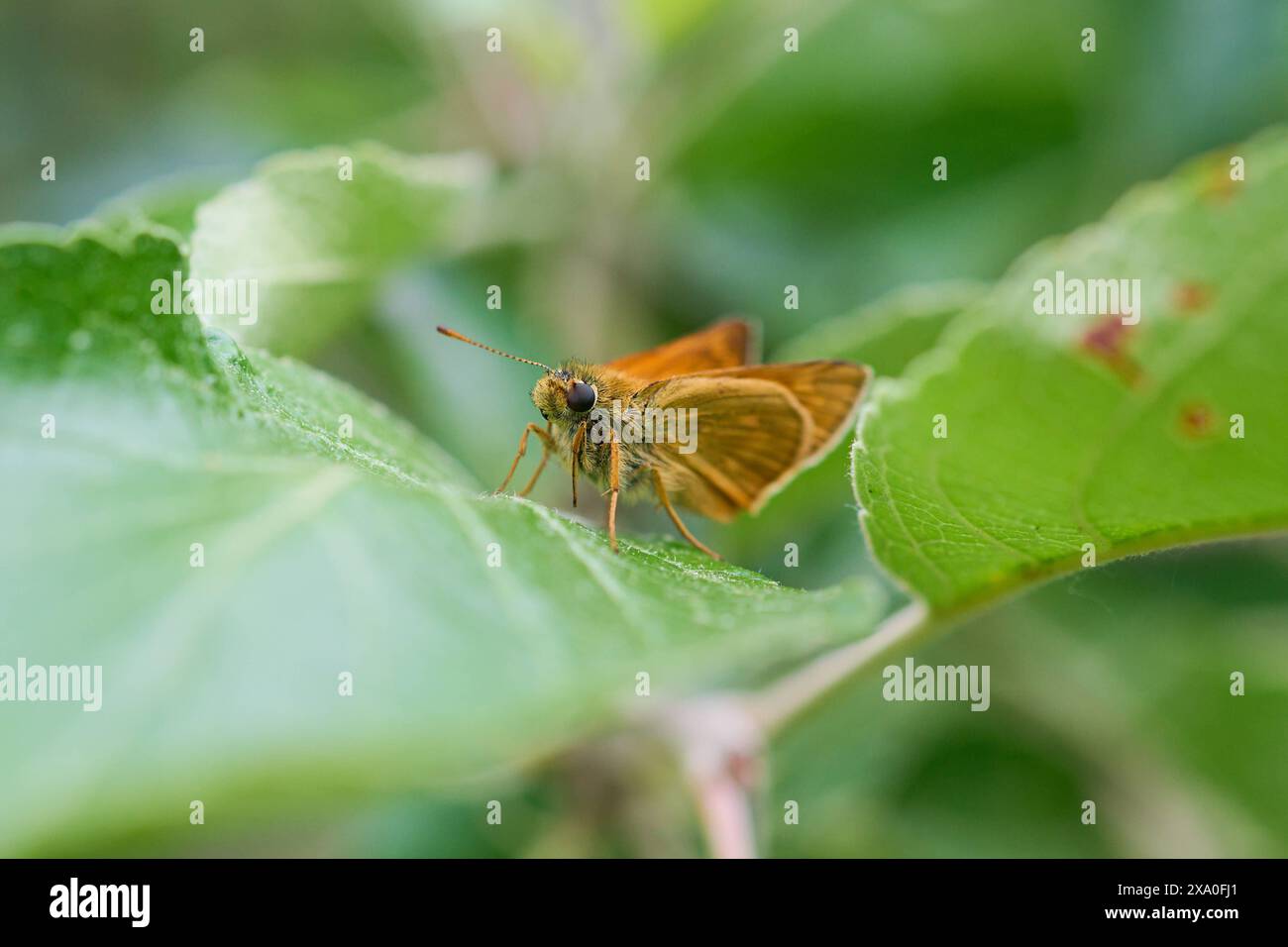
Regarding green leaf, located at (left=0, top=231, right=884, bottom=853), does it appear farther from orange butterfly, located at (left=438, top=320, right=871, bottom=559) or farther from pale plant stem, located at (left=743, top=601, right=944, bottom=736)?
orange butterfly, located at (left=438, top=320, right=871, bottom=559)

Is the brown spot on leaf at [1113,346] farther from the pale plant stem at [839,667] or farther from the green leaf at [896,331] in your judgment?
the green leaf at [896,331]

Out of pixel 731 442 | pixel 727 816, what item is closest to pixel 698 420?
pixel 731 442

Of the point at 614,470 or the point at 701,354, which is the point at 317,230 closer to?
the point at 614,470

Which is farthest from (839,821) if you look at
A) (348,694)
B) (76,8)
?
(76,8)

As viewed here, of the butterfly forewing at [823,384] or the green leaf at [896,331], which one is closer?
the butterfly forewing at [823,384]

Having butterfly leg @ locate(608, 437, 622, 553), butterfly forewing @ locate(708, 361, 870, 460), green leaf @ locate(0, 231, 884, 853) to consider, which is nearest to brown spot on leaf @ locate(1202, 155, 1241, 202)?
green leaf @ locate(0, 231, 884, 853)

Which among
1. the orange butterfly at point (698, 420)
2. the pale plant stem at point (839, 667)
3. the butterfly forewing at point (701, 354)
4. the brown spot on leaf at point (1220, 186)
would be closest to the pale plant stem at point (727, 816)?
the pale plant stem at point (839, 667)

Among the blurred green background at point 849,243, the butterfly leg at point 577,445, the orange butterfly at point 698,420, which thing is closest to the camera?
the orange butterfly at point 698,420
